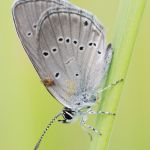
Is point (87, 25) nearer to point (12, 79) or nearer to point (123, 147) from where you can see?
point (12, 79)

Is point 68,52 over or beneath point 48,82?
over

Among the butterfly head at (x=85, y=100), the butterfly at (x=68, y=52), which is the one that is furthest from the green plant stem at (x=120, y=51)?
the butterfly head at (x=85, y=100)

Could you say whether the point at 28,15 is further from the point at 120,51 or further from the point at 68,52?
the point at 120,51

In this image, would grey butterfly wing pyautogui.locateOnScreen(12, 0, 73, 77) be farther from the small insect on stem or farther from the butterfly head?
the butterfly head

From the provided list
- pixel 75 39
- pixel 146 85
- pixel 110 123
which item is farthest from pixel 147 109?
pixel 110 123

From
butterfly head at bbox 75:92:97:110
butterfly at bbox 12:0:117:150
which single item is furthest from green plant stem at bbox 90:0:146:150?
butterfly head at bbox 75:92:97:110

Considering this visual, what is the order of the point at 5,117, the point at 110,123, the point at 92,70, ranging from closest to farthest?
1. the point at 110,123
2. the point at 92,70
3. the point at 5,117

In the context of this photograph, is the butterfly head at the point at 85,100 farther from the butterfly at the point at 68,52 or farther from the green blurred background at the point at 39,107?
the green blurred background at the point at 39,107

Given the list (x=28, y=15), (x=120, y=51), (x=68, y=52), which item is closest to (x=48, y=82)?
(x=68, y=52)
